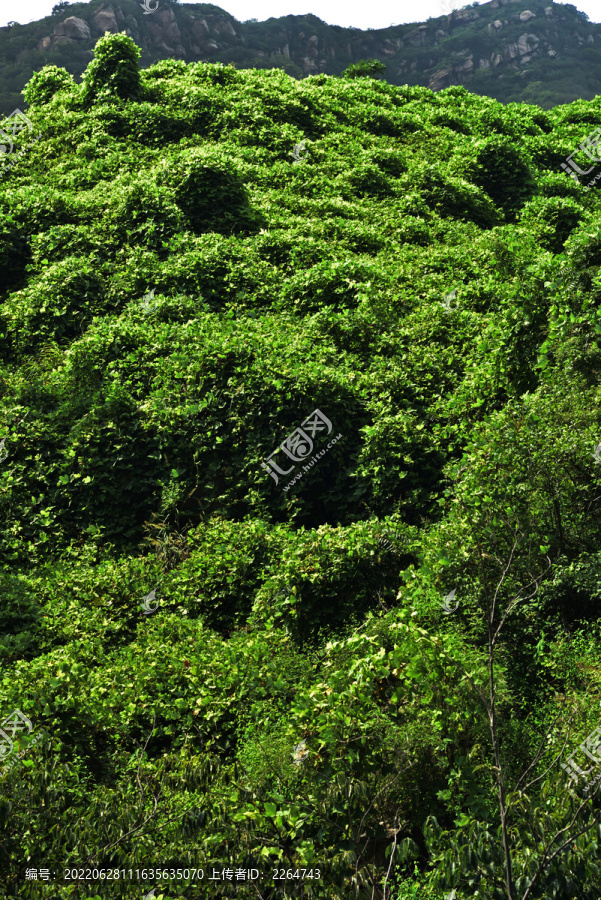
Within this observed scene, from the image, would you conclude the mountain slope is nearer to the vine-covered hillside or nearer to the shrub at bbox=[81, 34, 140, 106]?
the shrub at bbox=[81, 34, 140, 106]

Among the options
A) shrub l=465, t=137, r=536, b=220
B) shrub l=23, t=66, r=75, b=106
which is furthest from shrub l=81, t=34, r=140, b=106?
shrub l=465, t=137, r=536, b=220

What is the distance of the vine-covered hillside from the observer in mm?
4055

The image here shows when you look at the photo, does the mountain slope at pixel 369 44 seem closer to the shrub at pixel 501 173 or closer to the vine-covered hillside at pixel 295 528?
the shrub at pixel 501 173

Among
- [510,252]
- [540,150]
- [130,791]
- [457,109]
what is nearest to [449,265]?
[510,252]

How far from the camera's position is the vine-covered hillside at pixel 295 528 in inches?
160

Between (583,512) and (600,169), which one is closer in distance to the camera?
(583,512)

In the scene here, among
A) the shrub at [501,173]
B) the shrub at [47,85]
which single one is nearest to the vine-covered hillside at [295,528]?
the shrub at [501,173]

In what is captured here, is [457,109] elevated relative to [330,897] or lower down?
elevated

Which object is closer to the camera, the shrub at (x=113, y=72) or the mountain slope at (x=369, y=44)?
the shrub at (x=113, y=72)

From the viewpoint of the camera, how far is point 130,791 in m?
4.55

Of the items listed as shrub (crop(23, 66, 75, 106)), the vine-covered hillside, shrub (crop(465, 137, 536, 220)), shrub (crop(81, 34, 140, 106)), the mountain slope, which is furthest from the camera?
the mountain slope

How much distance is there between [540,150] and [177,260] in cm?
1182

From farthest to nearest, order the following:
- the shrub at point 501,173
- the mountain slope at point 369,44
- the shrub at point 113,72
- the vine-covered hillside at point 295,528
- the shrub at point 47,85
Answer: the mountain slope at point 369,44 < the shrub at point 47,85 < the shrub at point 113,72 < the shrub at point 501,173 < the vine-covered hillside at point 295,528

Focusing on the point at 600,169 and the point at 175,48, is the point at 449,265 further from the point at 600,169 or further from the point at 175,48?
the point at 175,48
